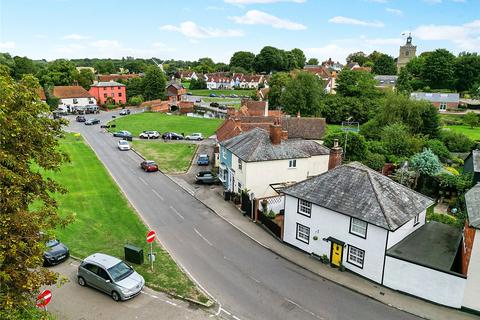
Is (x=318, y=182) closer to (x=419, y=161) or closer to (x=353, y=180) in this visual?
(x=353, y=180)

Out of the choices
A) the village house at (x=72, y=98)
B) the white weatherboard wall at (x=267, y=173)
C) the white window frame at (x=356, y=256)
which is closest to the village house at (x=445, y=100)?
the white weatherboard wall at (x=267, y=173)

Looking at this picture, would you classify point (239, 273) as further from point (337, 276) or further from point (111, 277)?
point (111, 277)

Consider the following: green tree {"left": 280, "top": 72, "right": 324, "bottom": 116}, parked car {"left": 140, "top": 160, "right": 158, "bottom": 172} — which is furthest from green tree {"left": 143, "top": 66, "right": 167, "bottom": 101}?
parked car {"left": 140, "top": 160, "right": 158, "bottom": 172}

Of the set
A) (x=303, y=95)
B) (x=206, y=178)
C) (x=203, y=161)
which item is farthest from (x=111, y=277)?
(x=303, y=95)

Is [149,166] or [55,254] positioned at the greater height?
[149,166]

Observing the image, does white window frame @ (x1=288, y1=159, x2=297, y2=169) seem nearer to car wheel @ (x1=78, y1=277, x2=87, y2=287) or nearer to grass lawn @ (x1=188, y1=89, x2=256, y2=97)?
car wheel @ (x1=78, y1=277, x2=87, y2=287)

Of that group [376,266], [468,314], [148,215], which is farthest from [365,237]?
[148,215]
